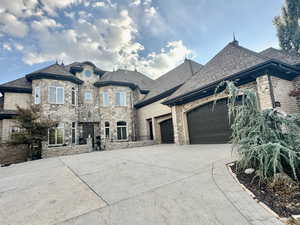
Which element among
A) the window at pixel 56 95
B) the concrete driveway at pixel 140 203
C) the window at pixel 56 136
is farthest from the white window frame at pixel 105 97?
the concrete driveway at pixel 140 203

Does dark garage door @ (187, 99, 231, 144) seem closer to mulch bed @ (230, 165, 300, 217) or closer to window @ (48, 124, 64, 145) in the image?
mulch bed @ (230, 165, 300, 217)

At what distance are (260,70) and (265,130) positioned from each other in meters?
4.66

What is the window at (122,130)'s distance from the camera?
14076 millimetres

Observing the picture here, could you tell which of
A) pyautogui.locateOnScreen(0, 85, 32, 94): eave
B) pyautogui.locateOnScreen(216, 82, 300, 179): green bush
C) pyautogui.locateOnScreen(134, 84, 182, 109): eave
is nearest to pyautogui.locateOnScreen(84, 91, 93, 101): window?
pyautogui.locateOnScreen(0, 85, 32, 94): eave

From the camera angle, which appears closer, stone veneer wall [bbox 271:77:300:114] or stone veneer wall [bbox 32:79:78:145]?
stone veneer wall [bbox 271:77:300:114]

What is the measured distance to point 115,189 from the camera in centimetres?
271

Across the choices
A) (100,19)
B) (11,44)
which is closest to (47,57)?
(11,44)

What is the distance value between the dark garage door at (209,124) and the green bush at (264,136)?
188 inches

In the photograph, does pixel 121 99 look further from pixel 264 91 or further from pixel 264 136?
pixel 264 136

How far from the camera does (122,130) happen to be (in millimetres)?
14289

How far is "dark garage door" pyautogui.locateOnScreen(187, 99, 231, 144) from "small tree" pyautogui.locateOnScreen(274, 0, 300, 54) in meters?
9.01

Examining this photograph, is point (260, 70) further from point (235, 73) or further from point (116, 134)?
point (116, 134)

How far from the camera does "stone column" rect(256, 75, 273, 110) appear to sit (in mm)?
6016

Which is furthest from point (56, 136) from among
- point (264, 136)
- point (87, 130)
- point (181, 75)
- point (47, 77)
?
point (264, 136)
